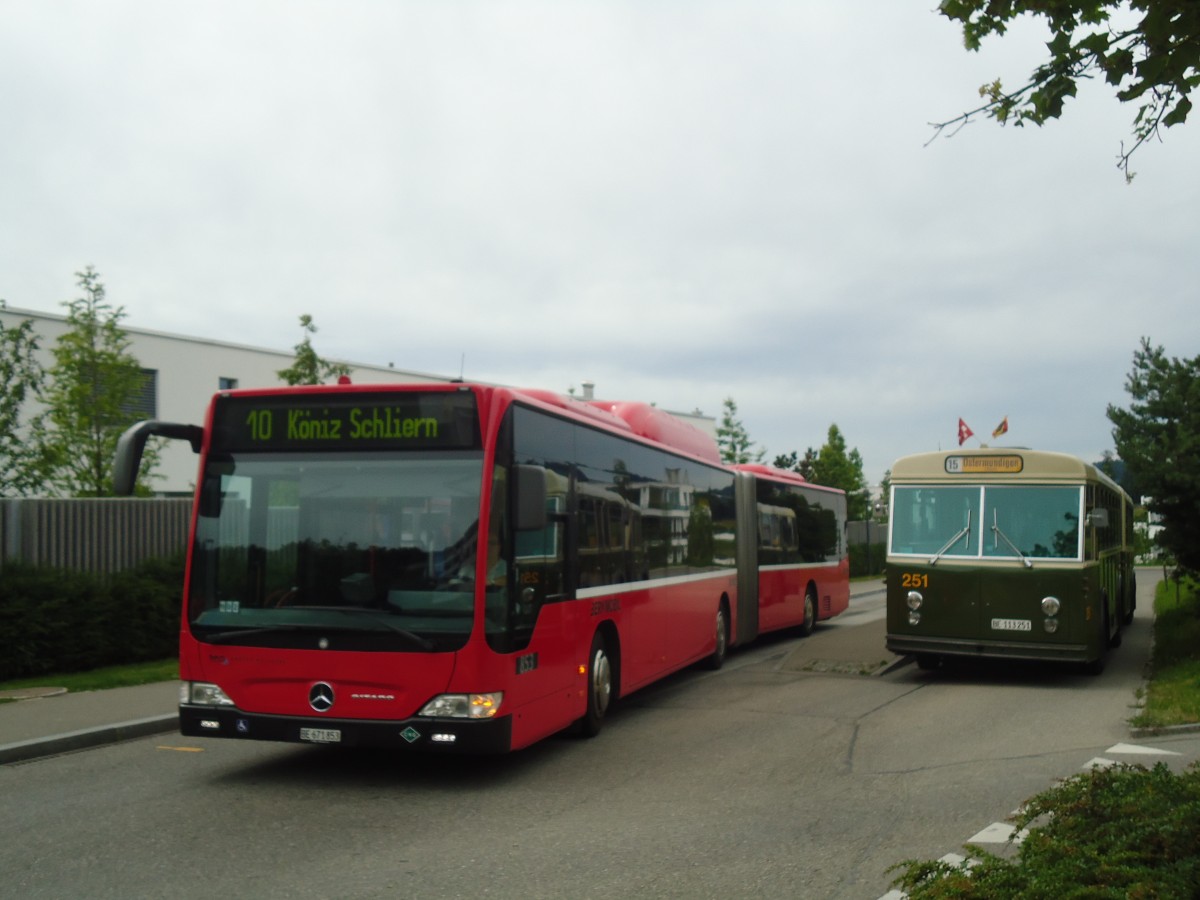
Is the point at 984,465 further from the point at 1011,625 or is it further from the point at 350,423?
the point at 350,423

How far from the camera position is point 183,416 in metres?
35.7

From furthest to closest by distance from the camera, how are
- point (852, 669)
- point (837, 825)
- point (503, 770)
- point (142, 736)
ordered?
point (852, 669) → point (142, 736) → point (503, 770) → point (837, 825)

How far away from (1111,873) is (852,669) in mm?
11347

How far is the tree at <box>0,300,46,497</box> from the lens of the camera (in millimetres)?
16516

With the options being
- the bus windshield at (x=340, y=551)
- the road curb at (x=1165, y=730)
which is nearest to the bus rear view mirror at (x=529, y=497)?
the bus windshield at (x=340, y=551)

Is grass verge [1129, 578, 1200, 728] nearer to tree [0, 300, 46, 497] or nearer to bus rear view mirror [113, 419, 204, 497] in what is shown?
bus rear view mirror [113, 419, 204, 497]

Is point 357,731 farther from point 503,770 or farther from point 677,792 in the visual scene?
point 677,792

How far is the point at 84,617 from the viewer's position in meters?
14.2

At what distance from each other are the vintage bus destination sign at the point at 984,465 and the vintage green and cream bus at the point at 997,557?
0.5 inches

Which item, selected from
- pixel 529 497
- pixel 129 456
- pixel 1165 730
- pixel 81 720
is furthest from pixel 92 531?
pixel 1165 730

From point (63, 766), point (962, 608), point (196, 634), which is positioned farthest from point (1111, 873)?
point (962, 608)

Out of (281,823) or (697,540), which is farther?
(697,540)

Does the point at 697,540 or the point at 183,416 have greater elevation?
the point at 183,416

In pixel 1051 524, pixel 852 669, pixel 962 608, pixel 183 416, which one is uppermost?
pixel 183 416
